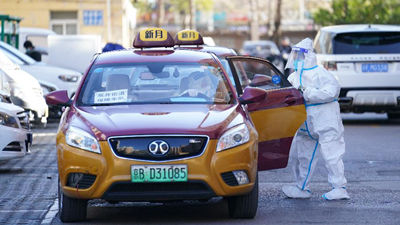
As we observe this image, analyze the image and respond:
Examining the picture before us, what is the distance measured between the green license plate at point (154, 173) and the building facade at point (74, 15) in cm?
3988

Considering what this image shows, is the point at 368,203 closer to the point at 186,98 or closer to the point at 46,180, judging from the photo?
the point at 186,98

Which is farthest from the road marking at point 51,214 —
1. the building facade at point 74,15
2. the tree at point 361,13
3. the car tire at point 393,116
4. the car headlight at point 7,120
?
the building facade at point 74,15

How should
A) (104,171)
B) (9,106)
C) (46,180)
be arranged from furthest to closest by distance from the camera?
1. (9,106)
2. (46,180)
3. (104,171)

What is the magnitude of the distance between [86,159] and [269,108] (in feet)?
7.59

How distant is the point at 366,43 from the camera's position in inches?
754

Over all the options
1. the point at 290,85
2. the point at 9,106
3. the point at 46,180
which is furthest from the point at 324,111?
the point at 9,106

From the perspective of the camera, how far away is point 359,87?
1867cm

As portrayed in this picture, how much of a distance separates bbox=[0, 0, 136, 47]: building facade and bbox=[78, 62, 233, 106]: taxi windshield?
126 ft

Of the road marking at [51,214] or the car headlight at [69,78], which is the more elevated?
the road marking at [51,214]

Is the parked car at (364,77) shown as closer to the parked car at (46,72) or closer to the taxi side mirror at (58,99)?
the parked car at (46,72)

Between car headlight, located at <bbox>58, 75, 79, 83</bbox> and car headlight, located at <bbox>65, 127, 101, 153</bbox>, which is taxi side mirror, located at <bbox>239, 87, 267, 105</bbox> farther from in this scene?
car headlight, located at <bbox>58, 75, 79, 83</bbox>

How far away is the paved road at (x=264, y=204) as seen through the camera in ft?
28.5

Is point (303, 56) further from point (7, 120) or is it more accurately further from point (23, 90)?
point (23, 90)

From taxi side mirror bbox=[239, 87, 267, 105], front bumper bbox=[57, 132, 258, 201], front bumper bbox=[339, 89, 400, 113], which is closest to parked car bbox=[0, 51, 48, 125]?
front bumper bbox=[339, 89, 400, 113]
